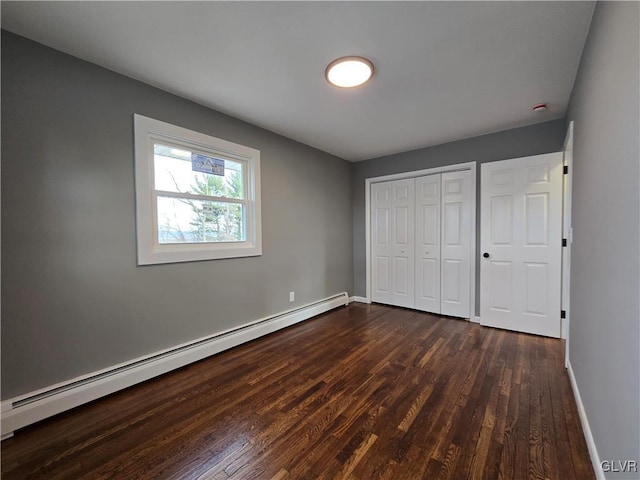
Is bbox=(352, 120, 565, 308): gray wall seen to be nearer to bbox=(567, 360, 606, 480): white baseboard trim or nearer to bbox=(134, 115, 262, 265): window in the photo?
bbox=(567, 360, 606, 480): white baseboard trim

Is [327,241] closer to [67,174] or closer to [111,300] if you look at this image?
[111,300]

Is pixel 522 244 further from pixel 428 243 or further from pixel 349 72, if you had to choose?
pixel 349 72

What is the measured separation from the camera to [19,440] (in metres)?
1.52

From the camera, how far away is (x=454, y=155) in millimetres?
3516

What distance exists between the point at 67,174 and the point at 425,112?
10.1 ft

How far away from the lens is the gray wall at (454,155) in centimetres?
294

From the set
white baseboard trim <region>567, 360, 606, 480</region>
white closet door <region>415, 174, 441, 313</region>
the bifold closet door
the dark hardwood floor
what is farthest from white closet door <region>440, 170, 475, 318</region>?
white baseboard trim <region>567, 360, 606, 480</region>

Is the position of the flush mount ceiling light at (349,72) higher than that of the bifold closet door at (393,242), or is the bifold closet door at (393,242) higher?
the flush mount ceiling light at (349,72)

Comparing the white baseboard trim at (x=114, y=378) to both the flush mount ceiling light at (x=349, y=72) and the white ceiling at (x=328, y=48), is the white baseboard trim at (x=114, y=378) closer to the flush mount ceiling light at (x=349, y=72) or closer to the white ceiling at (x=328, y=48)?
the white ceiling at (x=328, y=48)

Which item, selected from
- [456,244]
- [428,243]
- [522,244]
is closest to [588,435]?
[522,244]

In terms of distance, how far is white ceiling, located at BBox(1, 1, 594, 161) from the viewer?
1.46 m

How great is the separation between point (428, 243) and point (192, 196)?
3.14m

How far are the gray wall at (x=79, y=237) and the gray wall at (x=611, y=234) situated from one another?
2.73m

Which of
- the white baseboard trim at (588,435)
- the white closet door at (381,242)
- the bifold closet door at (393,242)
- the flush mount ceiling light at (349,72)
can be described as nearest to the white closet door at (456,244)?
the bifold closet door at (393,242)
